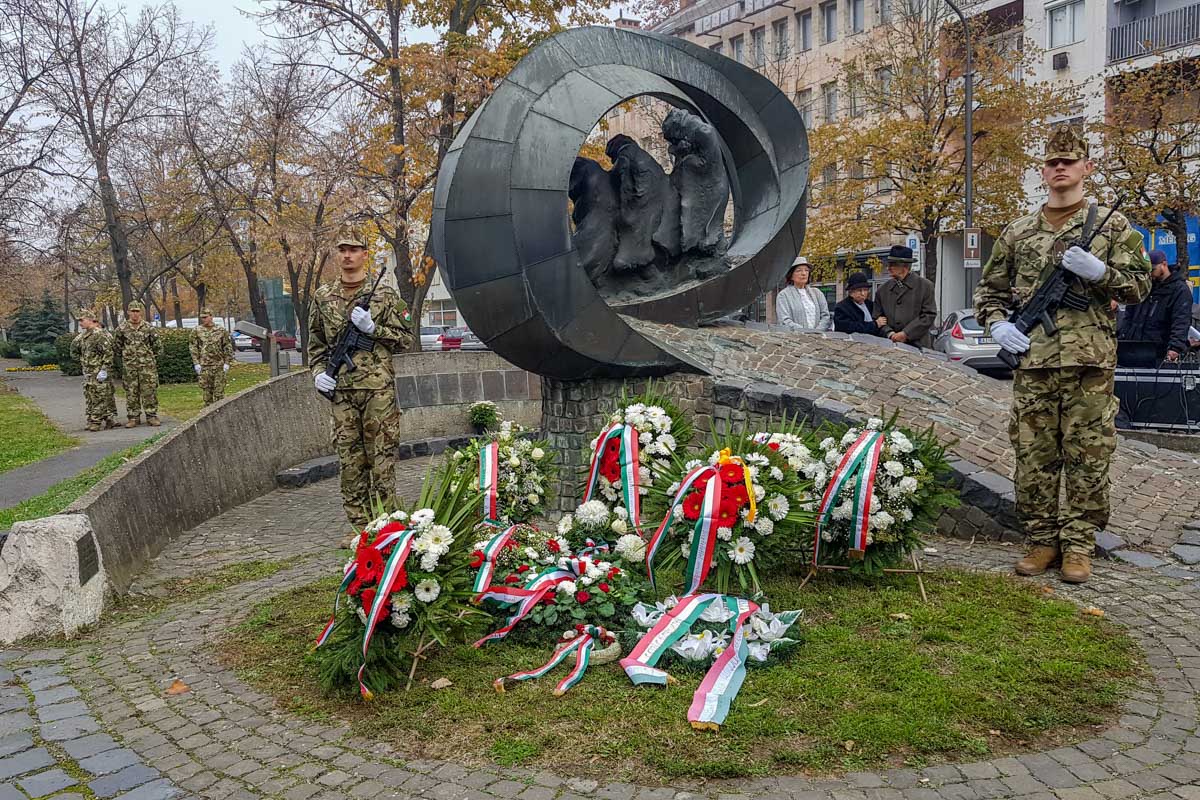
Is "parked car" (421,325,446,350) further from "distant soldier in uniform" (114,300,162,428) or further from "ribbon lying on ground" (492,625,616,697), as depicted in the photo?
"ribbon lying on ground" (492,625,616,697)

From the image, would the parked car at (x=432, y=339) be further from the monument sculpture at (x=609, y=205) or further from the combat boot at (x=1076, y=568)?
the combat boot at (x=1076, y=568)

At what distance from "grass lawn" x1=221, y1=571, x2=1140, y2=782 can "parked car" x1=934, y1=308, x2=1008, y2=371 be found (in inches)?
518

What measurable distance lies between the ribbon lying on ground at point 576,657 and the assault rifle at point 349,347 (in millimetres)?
3230

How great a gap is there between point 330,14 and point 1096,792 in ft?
67.2

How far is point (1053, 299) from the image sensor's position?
5.59m

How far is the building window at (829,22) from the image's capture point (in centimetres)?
A: 3759

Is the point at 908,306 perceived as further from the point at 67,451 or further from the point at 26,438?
the point at 26,438

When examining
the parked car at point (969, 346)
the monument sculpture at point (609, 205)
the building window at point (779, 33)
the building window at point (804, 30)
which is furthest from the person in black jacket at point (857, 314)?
the building window at point (804, 30)

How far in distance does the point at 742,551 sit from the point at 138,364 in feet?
44.7

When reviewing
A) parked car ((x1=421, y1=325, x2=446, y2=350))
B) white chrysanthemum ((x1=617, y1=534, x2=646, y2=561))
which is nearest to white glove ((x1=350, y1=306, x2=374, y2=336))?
white chrysanthemum ((x1=617, y1=534, x2=646, y2=561))

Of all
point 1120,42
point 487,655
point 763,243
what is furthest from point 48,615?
point 1120,42

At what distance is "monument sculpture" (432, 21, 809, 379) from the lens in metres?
7.09

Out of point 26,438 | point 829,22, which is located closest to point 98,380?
point 26,438

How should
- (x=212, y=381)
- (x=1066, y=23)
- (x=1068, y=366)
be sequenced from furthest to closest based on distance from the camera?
(x=1066, y=23) → (x=212, y=381) → (x=1068, y=366)
